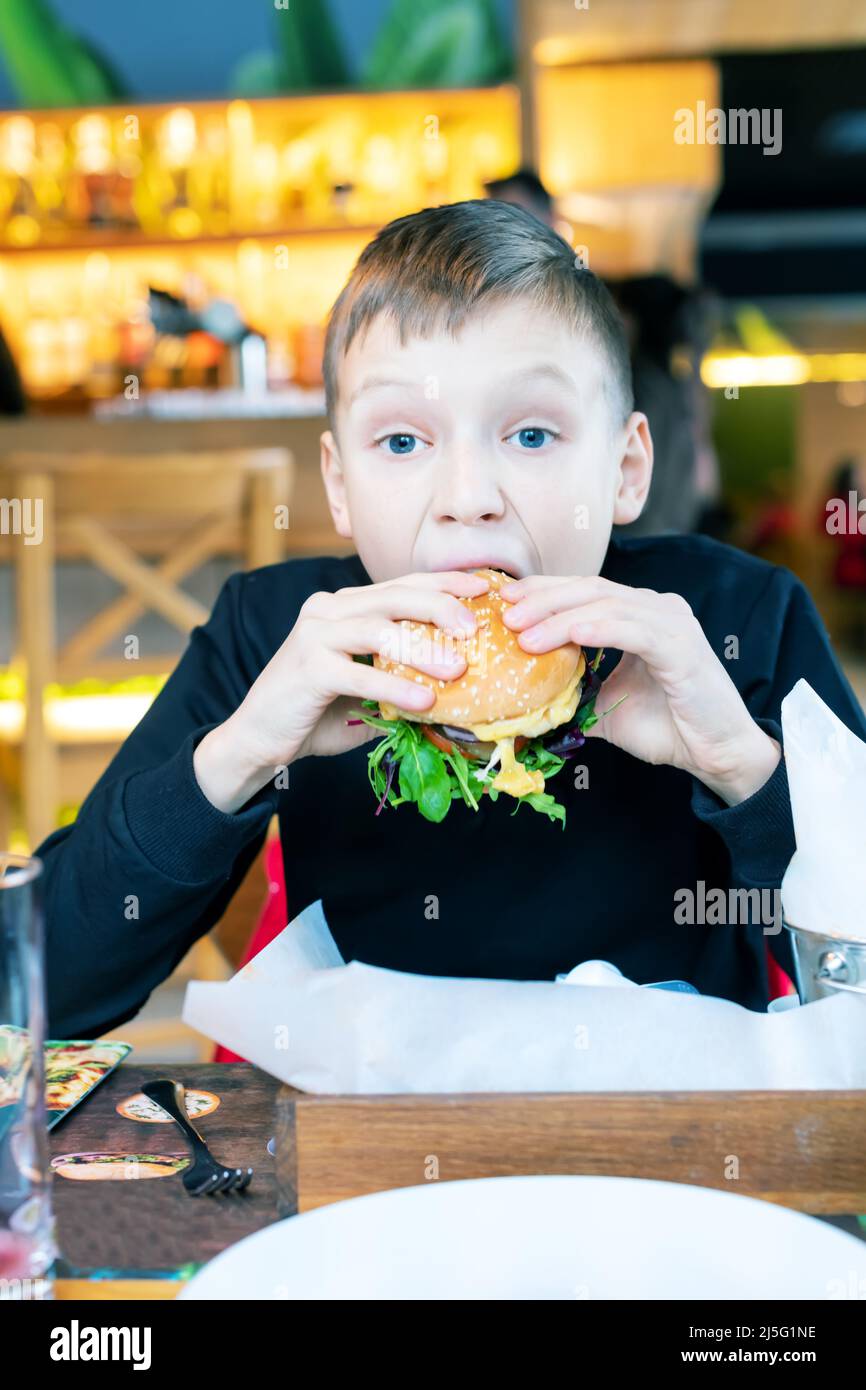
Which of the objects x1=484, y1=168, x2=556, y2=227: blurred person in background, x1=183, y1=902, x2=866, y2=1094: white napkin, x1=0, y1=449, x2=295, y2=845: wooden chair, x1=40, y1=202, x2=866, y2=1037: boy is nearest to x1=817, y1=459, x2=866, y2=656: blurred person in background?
x1=484, y1=168, x2=556, y2=227: blurred person in background

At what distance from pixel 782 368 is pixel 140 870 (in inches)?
334

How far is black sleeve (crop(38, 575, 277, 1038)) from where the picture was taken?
976 millimetres

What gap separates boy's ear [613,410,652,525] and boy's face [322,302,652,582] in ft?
0.33

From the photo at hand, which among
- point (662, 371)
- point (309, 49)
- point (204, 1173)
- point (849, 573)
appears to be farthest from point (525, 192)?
point (849, 573)

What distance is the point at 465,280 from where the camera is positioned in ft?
3.35

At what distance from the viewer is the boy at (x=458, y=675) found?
0.95 meters

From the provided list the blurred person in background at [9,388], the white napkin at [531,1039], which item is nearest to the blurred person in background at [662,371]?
the blurred person in background at [9,388]

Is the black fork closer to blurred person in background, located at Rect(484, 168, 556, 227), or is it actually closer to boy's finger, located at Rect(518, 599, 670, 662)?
boy's finger, located at Rect(518, 599, 670, 662)

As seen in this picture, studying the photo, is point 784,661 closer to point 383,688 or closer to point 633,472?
point 633,472

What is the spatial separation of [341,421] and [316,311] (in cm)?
461

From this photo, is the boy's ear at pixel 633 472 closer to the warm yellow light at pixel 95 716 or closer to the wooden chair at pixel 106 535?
the wooden chair at pixel 106 535

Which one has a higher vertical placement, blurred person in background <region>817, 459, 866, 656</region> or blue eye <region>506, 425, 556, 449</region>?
blue eye <region>506, 425, 556, 449</region>
